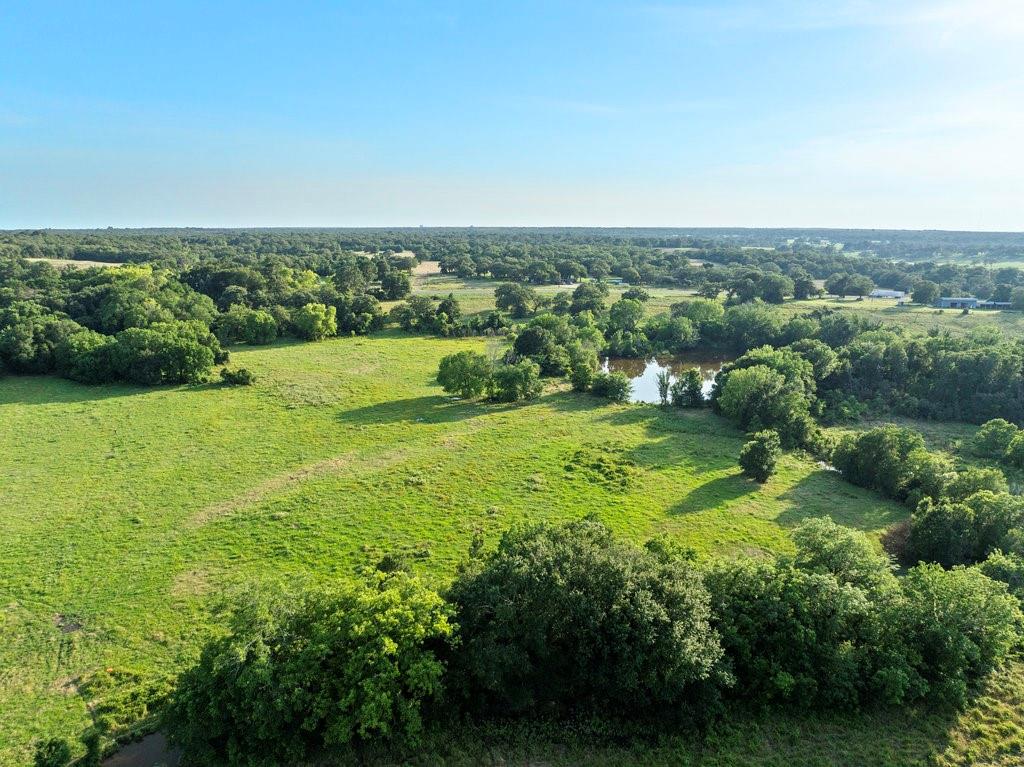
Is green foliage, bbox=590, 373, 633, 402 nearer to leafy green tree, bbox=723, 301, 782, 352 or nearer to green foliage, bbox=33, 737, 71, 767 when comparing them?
leafy green tree, bbox=723, 301, 782, 352

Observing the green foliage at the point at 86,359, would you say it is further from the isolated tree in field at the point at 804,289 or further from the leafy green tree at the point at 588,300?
the isolated tree in field at the point at 804,289

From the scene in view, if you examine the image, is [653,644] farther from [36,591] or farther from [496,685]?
[36,591]

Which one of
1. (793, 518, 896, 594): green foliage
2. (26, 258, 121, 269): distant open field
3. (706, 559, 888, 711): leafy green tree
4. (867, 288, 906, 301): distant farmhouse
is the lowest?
(706, 559, 888, 711): leafy green tree

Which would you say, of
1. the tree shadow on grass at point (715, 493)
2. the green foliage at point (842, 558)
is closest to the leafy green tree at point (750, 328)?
the tree shadow on grass at point (715, 493)

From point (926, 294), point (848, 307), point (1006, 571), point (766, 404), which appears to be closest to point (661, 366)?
point (766, 404)

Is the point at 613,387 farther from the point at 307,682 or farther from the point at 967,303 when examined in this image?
the point at 967,303

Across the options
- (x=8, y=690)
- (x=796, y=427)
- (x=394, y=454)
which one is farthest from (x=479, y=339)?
(x=8, y=690)

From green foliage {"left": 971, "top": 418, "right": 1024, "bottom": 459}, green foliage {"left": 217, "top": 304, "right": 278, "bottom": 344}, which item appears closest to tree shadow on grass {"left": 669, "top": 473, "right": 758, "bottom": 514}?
green foliage {"left": 971, "top": 418, "right": 1024, "bottom": 459}

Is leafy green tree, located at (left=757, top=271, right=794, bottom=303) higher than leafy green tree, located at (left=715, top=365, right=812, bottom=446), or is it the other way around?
leafy green tree, located at (left=757, top=271, right=794, bottom=303)
